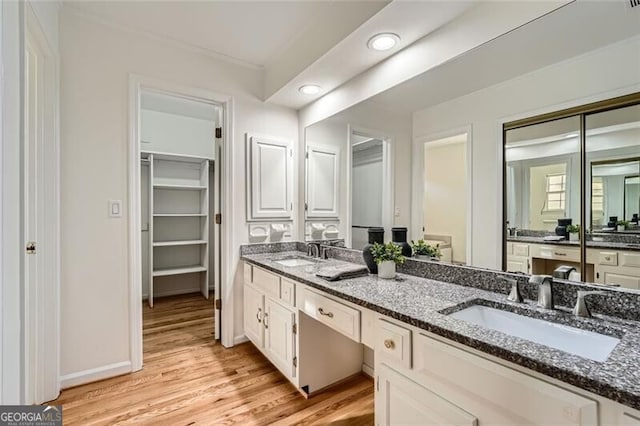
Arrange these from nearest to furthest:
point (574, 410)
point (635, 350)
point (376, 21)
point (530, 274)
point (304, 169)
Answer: point (574, 410) → point (635, 350) → point (530, 274) → point (376, 21) → point (304, 169)

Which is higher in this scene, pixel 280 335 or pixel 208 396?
pixel 280 335

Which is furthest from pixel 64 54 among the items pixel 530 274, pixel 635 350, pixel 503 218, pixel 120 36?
pixel 635 350

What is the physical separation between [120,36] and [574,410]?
3058 millimetres

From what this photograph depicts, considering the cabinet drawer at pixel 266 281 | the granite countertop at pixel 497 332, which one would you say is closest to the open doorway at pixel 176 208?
the cabinet drawer at pixel 266 281

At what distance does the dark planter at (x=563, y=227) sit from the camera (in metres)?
1.26

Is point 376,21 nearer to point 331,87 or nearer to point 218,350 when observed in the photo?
point 331,87

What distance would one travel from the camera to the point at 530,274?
1.34 metres

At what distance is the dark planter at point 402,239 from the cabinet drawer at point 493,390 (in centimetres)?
83

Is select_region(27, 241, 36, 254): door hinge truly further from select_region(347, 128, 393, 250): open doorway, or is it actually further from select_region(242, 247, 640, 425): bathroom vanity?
select_region(347, 128, 393, 250): open doorway

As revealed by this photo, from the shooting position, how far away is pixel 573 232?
4.08 ft

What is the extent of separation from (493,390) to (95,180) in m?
2.49

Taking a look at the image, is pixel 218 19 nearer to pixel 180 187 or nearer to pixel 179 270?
pixel 180 187

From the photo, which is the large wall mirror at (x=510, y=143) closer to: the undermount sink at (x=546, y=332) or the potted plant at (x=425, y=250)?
the potted plant at (x=425, y=250)

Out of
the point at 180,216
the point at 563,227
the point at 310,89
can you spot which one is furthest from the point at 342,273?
the point at 180,216
